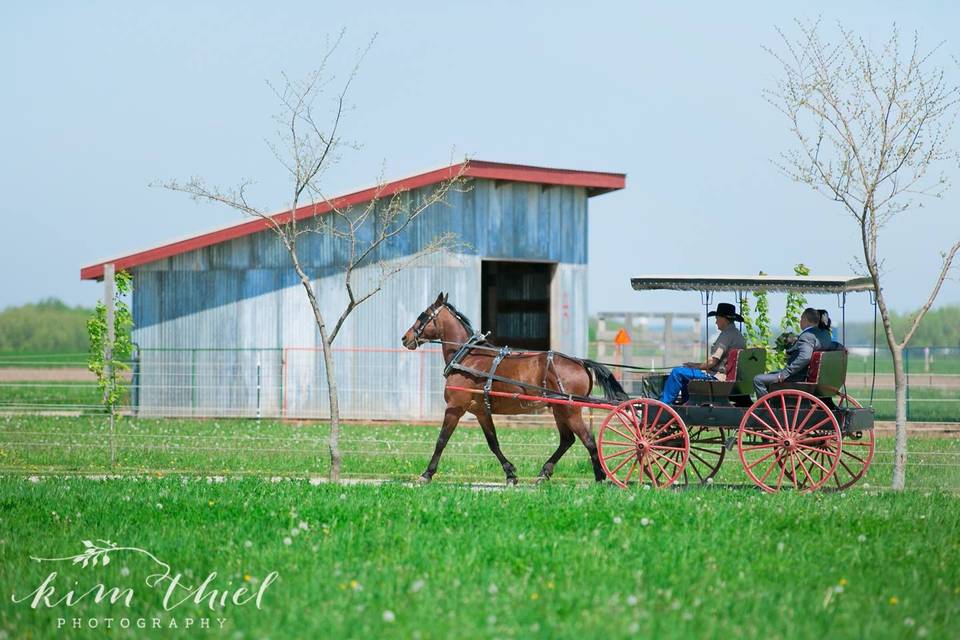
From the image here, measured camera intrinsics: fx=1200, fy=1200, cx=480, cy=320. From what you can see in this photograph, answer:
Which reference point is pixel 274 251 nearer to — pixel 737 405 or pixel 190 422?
pixel 190 422

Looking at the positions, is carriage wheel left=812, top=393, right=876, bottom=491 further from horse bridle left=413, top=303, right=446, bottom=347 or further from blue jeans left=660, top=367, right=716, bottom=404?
horse bridle left=413, top=303, right=446, bottom=347

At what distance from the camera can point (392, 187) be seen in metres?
26.2

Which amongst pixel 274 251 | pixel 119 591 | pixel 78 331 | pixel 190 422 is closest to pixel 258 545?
pixel 119 591

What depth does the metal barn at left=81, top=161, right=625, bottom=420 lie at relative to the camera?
27.3 metres

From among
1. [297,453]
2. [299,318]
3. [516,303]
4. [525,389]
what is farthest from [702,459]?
[516,303]

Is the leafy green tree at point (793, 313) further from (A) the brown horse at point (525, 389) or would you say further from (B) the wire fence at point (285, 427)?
(A) the brown horse at point (525, 389)

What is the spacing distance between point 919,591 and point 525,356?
306 inches

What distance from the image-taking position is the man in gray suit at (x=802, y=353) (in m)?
13.8

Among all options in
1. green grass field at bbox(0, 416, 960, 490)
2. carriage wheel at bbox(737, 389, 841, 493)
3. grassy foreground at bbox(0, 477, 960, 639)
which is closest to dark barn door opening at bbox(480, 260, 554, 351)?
green grass field at bbox(0, 416, 960, 490)

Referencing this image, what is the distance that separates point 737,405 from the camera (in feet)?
48.1

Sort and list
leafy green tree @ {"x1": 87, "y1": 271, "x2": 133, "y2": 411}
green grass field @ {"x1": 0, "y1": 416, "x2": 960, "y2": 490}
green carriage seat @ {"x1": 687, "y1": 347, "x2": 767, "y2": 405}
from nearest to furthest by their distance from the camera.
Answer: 1. green carriage seat @ {"x1": 687, "y1": 347, "x2": 767, "y2": 405}
2. green grass field @ {"x1": 0, "y1": 416, "x2": 960, "y2": 490}
3. leafy green tree @ {"x1": 87, "y1": 271, "x2": 133, "y2": 411}
